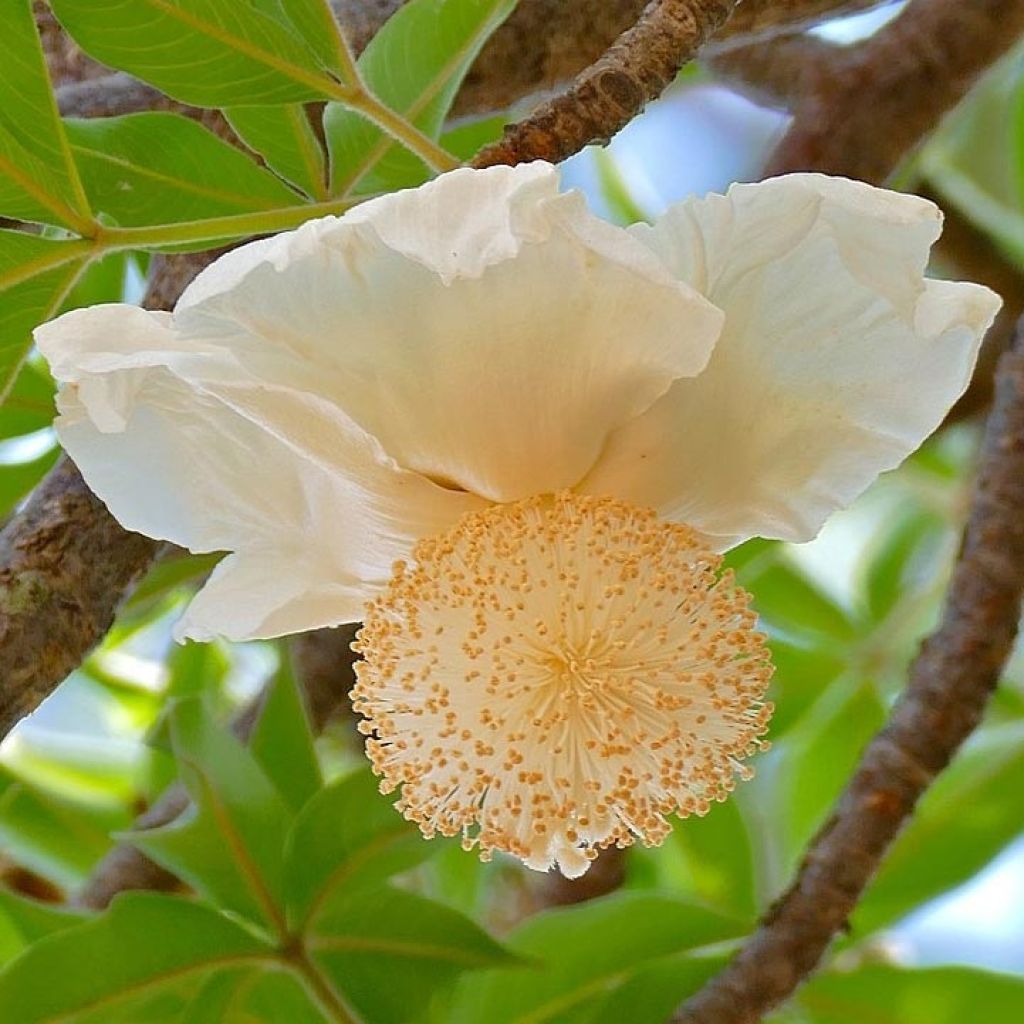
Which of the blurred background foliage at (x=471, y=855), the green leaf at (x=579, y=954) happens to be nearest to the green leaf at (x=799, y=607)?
the blurred background foliage at (x=471, y=855)

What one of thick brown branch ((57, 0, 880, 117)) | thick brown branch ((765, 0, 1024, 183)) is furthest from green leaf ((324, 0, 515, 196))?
thick brown branch ((765, 0, 1024, 183))

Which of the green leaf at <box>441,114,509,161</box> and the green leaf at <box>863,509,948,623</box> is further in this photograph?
the green leaf at <box>863,509,948,623</box>

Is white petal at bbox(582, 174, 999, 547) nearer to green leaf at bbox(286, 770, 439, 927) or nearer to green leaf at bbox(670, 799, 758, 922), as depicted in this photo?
green leaf at bbox(286, 770, 439, 927)

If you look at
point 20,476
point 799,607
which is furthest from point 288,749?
point 799,607

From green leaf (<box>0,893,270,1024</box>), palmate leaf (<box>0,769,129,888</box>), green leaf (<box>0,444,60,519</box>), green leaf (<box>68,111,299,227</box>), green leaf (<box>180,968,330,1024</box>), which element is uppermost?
green leaf (<box>68,111,299,227</box>)

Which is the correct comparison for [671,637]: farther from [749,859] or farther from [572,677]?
[749,859]

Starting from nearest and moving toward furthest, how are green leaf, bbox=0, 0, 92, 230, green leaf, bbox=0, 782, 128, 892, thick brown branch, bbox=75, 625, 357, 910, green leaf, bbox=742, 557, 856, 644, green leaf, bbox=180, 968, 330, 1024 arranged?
green leaf, bbox=0, 0, 92, 230 → green leaf, bbox=180, 968, 330, 1024 → thick brown branch, bbox=75, 625, 357, 910 → green leaf, bbox=0, 782, 128, 892 → green leaf, bbox=742, 557, 856, 644
